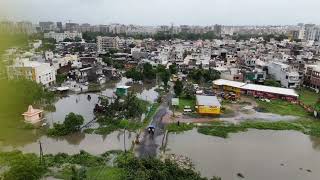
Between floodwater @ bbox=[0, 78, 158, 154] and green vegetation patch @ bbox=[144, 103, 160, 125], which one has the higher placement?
green vegetation patch @ bbox=[144, 103, 160, 125]

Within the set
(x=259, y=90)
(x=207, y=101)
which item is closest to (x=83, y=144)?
(x=207, y=101)

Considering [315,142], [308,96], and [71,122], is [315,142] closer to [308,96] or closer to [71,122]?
[308,96]

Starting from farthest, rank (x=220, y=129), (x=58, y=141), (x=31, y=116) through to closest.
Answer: (x=31, y=116)
(x=220, y=129)
(x=58, y=141)

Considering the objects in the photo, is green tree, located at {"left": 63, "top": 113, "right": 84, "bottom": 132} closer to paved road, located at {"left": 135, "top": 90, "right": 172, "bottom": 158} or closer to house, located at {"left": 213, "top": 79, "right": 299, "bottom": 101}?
paved road, located at {"left": 135, "top": 90, "right": 172, "bottom": 158}

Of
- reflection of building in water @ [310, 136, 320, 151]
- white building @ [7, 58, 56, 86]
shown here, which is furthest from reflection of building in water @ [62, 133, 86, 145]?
reflection of building in water @ [310, 136, 320, 151]

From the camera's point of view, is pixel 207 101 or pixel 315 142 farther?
pixel 207 101

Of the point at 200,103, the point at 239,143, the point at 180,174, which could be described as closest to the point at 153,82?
the point at 200,103

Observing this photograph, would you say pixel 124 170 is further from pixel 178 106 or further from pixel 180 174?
pixel 178 106
